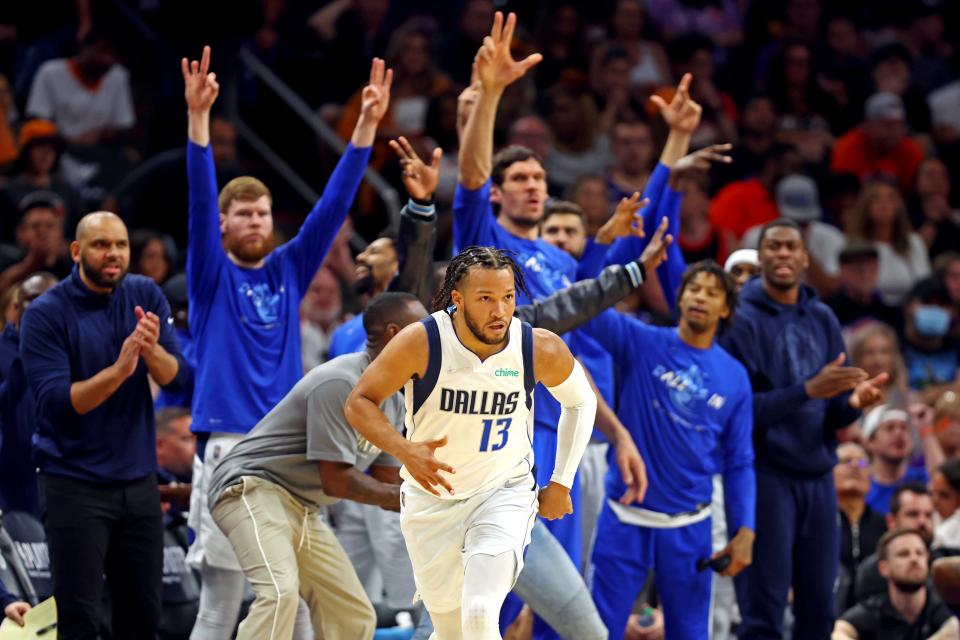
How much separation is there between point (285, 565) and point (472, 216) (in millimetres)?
1833

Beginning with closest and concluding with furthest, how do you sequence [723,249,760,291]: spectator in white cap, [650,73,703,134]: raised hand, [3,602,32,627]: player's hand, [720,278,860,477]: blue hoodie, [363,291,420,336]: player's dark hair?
[363,291,420,336]: player's dark hair < [3,602,32,627]: player's hand < [720,278,860,477]: blue hoodie < [650,73,703,134]: raised hand < [723,249,760,291]: spectator in white cap

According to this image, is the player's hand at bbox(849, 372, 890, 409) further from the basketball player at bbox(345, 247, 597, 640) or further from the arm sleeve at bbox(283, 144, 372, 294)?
the arm sleeve at bbox(283, 144, 372, 294)

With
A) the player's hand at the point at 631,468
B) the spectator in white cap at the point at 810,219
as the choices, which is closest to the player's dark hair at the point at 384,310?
the player's hand at the point at 631,468

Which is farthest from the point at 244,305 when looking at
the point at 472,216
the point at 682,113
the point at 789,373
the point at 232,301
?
the point at 789,373

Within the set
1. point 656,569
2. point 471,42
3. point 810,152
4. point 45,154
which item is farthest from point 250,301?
point 810,152

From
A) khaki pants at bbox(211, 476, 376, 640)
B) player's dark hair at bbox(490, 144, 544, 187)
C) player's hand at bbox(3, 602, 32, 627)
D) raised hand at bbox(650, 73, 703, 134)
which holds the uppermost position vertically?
raised hand at bbox(650, 73, 703, 134)

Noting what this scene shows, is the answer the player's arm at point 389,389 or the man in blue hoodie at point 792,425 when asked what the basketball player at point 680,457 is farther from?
the player's arm at point 389,389

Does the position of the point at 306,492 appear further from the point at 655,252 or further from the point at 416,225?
the point at 655,252

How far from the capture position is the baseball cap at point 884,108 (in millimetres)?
13523

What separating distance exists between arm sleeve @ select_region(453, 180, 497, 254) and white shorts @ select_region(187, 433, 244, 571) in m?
1.33

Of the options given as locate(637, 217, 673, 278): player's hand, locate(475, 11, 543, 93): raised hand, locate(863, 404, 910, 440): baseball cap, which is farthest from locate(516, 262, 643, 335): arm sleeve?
locate(863, 404, 910, 440): baseball cap

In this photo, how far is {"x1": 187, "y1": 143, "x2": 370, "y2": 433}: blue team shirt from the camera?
24.1ft

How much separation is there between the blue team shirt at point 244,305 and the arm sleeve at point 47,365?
729 mm

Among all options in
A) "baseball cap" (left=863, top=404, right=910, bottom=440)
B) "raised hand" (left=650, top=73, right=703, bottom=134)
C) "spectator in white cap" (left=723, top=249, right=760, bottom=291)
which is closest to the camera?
"raised hand" (left=650, top=73, right=703, bottom=134)
